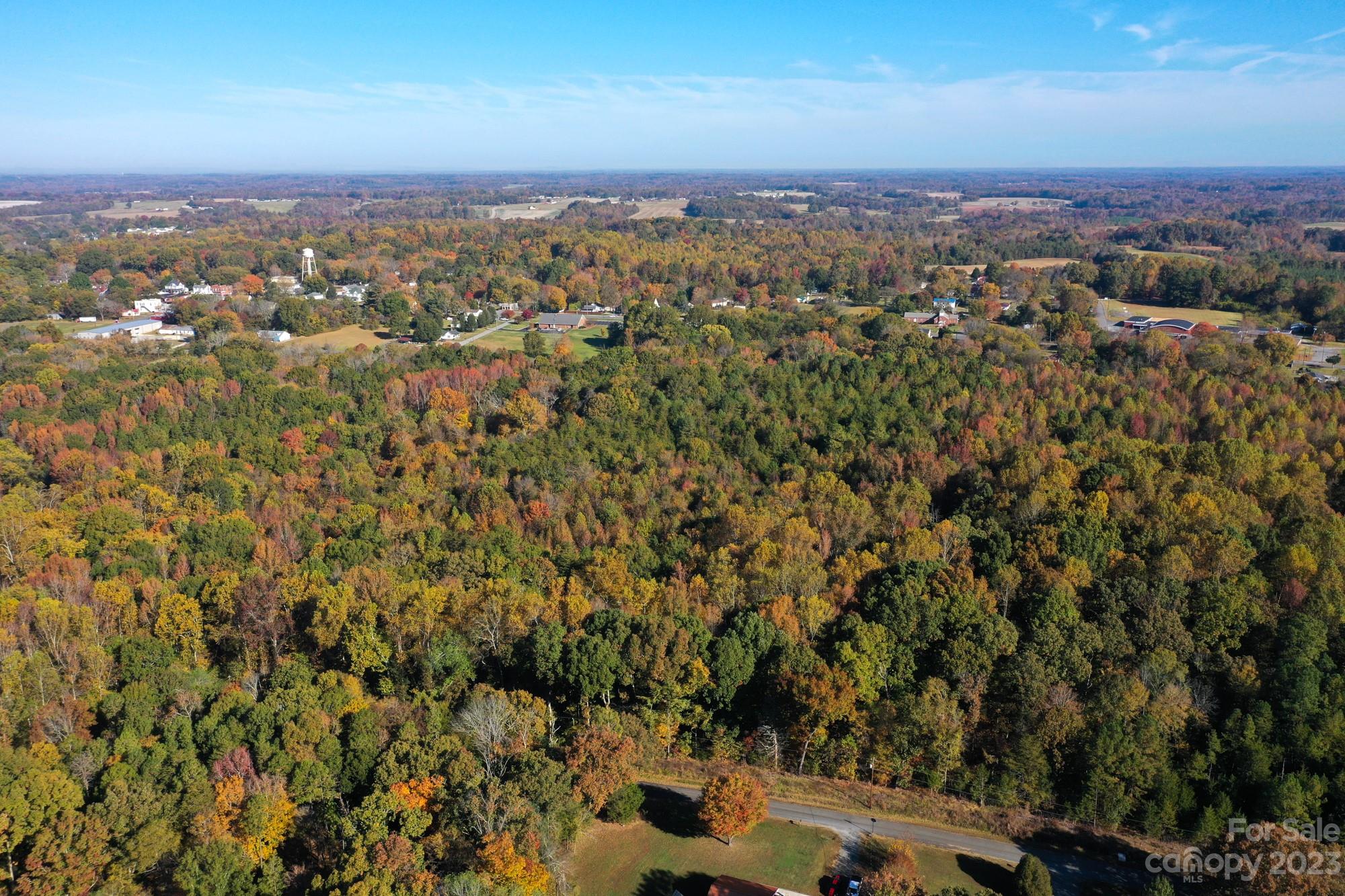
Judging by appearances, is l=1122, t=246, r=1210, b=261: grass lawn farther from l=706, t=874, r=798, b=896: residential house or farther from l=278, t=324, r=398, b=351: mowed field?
l=706, t=874, r=798, b=896: residential house

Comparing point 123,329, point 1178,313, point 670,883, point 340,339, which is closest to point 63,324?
point 123,329

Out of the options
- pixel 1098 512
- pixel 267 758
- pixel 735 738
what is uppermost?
pixel 1098 512

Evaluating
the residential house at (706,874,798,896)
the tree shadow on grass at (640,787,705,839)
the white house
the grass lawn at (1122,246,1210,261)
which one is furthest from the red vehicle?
the grass lawn at (1122,246,1210,261)

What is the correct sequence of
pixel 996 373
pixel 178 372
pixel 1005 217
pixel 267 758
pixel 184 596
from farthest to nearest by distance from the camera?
pixel 1005 217 → pixel 178 372 → pixel 996 373 → pixel 184 596 → pixel 267 758

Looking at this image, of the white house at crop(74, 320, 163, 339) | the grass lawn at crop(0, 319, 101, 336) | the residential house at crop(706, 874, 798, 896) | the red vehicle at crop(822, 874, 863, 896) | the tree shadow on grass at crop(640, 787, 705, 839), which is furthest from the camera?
the grass lawn at crop(0, 319, 101, 336)

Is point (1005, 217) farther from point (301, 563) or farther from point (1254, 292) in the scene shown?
point (301, 563)

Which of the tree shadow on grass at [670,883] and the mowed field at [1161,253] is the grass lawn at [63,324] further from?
the mowed field at [1161,253]

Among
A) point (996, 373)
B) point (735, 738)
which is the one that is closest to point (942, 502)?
point (996, 373)
